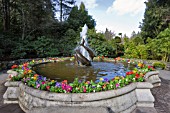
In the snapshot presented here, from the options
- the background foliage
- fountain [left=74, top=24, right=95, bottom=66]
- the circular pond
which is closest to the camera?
the circular pond

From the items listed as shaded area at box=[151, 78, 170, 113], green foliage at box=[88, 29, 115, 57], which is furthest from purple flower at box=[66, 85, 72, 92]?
green foliage at box=[88, 29, 115, 57]

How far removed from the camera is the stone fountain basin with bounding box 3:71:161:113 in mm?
2287

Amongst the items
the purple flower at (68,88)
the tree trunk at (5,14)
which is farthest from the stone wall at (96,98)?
the tree trunk at (5,14)

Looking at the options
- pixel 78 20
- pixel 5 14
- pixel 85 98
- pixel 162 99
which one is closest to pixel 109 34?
pixel 78 20

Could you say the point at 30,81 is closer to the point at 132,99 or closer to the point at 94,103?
the point at 94,103

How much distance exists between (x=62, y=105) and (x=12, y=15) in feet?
42.0

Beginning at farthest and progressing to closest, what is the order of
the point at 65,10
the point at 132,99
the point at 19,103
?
the point at 65,10
the point at 19,103
the point at 132,99

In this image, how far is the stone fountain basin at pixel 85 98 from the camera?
229 cm

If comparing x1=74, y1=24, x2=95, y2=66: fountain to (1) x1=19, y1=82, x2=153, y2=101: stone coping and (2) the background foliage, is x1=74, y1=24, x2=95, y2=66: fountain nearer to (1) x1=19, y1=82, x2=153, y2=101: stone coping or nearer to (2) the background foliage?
(1) x1=19, y1=82, x2=153, y2=101: stone coping

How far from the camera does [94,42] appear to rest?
11336 millimetres

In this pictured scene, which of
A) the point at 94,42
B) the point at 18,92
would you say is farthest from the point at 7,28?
the point at 18,92

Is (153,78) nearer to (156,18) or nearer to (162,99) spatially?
(162,99)

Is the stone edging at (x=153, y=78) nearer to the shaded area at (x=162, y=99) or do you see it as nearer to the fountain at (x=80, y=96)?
the shaded area at (x=162, y=99)

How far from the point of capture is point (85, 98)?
7.47 ft
